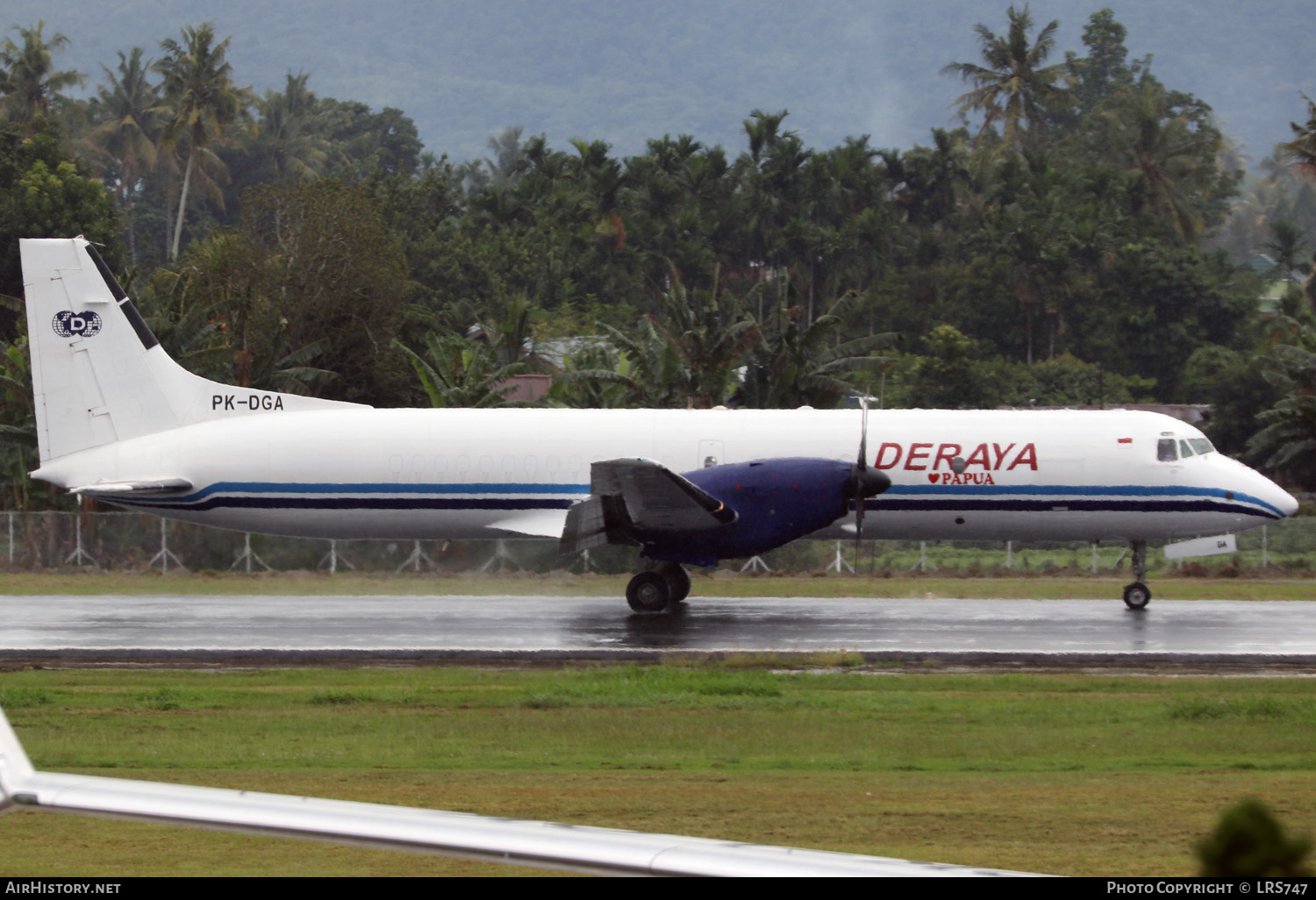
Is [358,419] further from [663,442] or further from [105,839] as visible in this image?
[105,839]

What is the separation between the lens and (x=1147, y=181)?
78.3 meters

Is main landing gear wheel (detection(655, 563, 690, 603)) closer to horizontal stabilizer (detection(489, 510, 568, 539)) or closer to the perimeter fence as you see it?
horizontal stabilizer (detection(489, 510, 568, 539))

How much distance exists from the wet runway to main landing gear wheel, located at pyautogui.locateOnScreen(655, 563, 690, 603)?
0.36 m

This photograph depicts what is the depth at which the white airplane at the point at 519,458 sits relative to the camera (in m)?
23.6

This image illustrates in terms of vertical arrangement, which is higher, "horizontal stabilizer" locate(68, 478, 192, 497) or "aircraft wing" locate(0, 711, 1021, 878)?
"horizontal stabilizer" locate(68, 478, 192, 497)

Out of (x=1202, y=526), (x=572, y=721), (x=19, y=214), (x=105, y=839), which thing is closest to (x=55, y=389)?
(x=572, y=721)

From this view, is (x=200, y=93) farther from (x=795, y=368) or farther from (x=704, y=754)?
(x=704, y=754)

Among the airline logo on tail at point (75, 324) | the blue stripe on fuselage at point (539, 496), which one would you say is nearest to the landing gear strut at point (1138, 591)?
the blue stripe on fuselage at point (539, 496)

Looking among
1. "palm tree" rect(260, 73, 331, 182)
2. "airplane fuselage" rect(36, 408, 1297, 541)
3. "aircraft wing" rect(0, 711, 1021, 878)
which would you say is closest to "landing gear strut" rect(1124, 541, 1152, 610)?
"airplane fuselage" rect(36, 408, 1297, 541)

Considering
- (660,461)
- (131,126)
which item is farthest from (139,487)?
(131,126)

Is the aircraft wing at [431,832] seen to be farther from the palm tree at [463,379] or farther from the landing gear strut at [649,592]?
the palm tree at [463,379]

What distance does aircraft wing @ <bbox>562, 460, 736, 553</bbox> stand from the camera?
21344 mm

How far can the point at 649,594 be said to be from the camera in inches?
905
